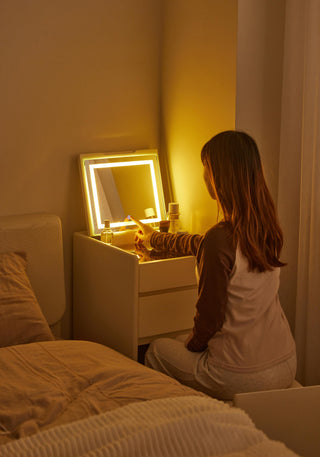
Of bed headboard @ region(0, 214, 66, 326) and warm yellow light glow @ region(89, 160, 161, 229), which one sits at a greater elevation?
warm yellow light glow @ region(89, 160, 161, 229)

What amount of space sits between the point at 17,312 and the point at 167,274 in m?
0.58

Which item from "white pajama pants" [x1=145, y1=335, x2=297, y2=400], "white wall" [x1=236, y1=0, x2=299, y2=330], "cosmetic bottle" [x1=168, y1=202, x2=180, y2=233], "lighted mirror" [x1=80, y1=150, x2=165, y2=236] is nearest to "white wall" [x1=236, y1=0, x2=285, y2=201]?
"white wall" [x1=236, y1=0, x2=299, y2=330]

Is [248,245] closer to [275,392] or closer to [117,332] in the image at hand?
[275,392]

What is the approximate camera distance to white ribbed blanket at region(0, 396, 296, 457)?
51.9 inches

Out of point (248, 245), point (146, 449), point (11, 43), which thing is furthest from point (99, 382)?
point (11, 43)

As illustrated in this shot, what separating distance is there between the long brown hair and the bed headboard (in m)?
0.83

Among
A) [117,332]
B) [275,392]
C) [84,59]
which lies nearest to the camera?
[275,392]

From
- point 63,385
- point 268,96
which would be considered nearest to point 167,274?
point 63,385

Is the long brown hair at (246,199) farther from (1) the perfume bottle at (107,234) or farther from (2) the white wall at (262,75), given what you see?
(1) the perfume bottle at (107,234)

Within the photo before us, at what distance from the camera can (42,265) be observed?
8.26 feet

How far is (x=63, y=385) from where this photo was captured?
1.78 m

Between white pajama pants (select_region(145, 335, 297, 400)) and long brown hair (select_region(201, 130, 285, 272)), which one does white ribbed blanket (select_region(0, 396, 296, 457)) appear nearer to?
white pajama pants (select_region(145, 335, 297, 400))

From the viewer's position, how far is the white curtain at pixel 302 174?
234 cm

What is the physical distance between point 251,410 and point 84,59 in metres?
1.73
